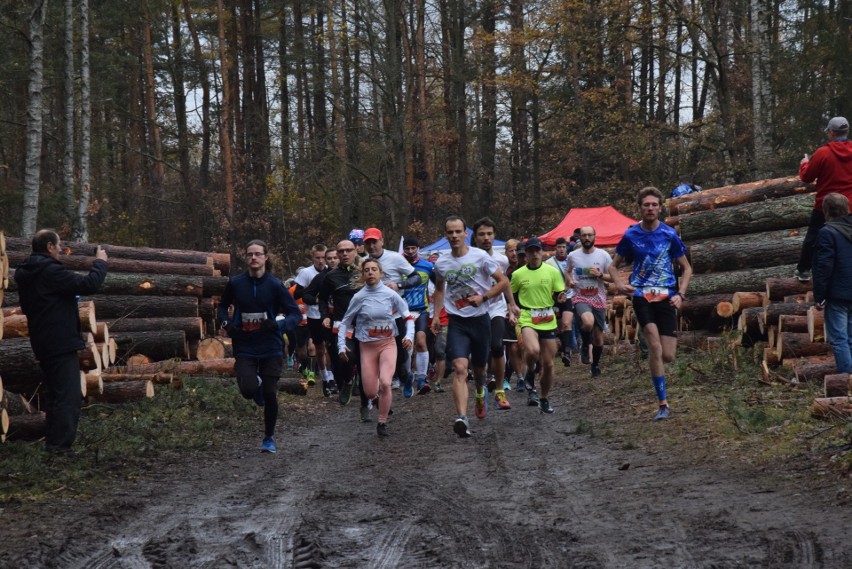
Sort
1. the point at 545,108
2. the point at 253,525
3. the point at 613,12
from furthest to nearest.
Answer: the point at 545,108
the point at 613,12
the point at 253,525

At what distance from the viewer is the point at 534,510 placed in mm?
6766

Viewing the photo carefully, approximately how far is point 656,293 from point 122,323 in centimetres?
935

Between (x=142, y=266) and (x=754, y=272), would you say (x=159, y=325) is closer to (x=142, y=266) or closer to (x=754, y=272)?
(x=142, y=266)

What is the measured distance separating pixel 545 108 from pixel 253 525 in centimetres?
3896

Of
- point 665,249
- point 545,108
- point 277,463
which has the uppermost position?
point 545,108

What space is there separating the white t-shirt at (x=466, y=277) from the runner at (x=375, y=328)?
65cm

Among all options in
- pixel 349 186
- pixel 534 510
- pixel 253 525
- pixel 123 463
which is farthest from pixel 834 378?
pixel 349 186

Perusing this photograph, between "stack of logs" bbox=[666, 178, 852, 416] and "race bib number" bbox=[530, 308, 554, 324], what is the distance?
8.79 ft

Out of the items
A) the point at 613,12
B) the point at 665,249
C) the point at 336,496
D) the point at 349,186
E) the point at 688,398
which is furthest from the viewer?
the point at 349,186

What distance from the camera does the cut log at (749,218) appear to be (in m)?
16.3

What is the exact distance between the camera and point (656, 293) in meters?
10.6

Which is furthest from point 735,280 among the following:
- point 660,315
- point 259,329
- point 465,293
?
point 259,329

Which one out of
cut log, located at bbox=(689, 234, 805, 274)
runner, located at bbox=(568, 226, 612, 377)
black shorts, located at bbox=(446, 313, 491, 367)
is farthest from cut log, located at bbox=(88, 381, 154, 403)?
cut log, located at bbox=(689, 234, 805, 274)

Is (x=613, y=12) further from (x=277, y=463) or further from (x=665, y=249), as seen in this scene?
(x=277, y=463)
